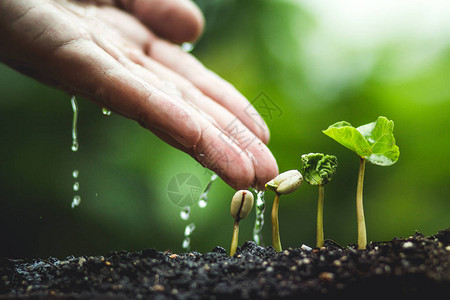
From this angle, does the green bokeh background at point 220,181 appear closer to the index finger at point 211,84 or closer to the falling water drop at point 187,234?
the falling water drop at point 187,234

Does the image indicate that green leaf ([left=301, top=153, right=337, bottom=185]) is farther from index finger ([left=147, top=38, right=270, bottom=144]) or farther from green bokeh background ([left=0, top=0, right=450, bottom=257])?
green bokeh background ([left=0, top=0, right=450, bottom=257])

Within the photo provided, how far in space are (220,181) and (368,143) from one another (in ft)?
5.59

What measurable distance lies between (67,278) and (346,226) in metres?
1.96

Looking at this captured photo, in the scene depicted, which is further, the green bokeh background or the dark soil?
the green bokeh background

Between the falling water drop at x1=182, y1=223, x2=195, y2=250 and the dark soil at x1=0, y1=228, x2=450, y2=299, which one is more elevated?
the falling water drop at x1=182, y1=223, x2=195, y2=250

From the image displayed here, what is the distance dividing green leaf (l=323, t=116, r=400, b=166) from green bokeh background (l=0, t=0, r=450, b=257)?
1355mm

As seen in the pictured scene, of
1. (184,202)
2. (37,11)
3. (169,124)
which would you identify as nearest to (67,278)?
(169,124)

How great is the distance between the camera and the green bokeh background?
2422 mm

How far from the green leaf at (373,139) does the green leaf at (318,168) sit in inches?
2.9

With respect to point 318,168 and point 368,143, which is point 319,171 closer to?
point 318,168

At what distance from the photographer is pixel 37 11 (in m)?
1.22

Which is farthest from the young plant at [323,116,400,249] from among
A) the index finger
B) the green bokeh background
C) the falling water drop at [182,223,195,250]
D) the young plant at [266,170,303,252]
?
the green bokeh background

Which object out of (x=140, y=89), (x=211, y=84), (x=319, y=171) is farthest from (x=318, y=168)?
(x=211, y=84)

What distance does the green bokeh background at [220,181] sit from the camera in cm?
242
